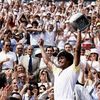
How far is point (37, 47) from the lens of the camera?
1358 cm

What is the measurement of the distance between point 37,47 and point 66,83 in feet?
17.3

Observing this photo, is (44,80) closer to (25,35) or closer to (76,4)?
(25,35)

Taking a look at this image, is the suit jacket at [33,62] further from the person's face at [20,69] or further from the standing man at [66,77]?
the standing man at [66,77]

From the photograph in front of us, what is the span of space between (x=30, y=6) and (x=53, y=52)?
680 cm

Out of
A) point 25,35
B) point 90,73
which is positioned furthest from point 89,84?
point 25,35

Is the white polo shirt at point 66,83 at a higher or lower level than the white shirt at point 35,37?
lower

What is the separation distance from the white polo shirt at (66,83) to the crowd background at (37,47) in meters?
0.14

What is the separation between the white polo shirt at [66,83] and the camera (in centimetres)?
832

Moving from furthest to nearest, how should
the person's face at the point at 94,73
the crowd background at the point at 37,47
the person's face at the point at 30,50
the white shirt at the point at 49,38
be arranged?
the white shirt at the point at 49,38 < the person's face at the point at 30,50 < the person's face at the point at 94,73 < the crowd background at the point at 37,47

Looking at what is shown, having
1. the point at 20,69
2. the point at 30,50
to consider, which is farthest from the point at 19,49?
the point at 20,69

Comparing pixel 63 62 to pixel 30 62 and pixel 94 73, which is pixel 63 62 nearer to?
pixel 94 73

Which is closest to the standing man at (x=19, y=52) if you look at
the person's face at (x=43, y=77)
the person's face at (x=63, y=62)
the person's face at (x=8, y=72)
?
the person's face at (x=8, y=72)

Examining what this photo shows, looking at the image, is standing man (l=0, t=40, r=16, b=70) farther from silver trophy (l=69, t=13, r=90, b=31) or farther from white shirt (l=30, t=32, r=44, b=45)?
silver trophy (l=69, t=13, r=90, b=31)

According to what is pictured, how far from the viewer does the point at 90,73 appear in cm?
1109
